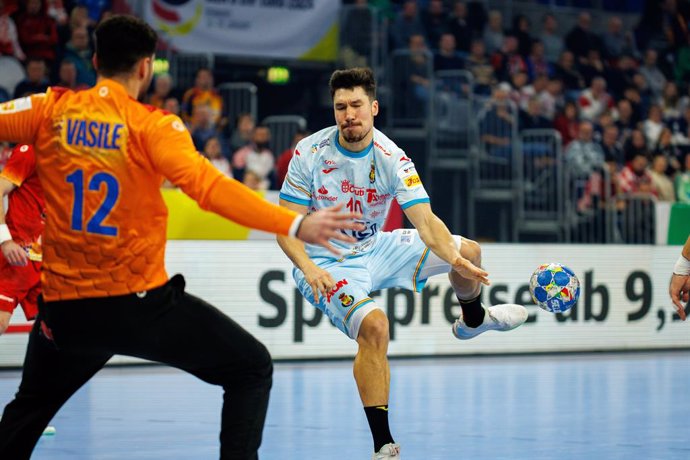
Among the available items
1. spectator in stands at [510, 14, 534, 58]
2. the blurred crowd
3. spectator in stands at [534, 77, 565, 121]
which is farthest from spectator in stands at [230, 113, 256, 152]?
spectator in stands at [510, 14, 534, 58]

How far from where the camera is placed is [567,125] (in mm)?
19453

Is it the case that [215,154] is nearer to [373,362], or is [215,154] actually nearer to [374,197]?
[374,197]

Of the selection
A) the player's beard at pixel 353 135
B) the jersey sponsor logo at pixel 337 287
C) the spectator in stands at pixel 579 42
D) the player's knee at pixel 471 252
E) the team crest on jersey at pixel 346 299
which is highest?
the spectator in stands at pixel 579 42

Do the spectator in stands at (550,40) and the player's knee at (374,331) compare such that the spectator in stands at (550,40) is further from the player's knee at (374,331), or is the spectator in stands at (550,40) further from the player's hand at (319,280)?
the player's hand at (319,280)

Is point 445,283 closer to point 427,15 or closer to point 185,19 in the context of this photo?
point 185,19

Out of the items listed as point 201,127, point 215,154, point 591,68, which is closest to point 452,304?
point 215,154

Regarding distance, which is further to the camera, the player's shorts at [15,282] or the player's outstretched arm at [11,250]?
the player's shorts at [15,282]

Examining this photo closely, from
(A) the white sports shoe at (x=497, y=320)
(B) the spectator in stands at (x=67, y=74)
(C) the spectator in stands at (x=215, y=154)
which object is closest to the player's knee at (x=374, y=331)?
(A) the white sports shoe at (x=497, y=320)

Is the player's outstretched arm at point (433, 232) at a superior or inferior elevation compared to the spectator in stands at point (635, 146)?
A: inferior

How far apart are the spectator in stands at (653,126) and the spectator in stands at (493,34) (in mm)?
Result: 2977

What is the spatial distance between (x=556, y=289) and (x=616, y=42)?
15358 mm

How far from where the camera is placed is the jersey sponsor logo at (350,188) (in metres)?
7.36

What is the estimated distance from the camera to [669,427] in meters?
8.56

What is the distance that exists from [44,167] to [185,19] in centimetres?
1308
